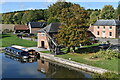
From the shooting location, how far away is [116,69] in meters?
25.1

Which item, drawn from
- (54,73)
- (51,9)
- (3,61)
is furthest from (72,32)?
(51,9)

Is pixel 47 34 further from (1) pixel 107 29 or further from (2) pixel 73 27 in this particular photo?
(1) pixel 107 29

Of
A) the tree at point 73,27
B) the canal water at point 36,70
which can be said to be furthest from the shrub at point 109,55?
the canal water at point 36,70

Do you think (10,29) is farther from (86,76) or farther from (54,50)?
(86,76)

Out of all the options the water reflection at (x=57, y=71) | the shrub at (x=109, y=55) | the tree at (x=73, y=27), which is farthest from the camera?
the tree at (x=73, y=27)

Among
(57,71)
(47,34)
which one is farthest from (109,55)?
(47,34)

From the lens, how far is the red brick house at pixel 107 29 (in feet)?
206

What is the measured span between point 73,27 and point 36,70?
1186cm

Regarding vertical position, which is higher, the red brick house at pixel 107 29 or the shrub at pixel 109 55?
the red brick house at pixel 107 29

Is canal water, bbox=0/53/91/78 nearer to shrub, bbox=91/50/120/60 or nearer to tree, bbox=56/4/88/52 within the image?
tree, bbox=56/4/88/52

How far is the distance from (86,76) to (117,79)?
4.81m

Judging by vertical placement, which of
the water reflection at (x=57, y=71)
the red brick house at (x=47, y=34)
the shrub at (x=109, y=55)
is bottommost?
the water reflection at (x=57, y=71)

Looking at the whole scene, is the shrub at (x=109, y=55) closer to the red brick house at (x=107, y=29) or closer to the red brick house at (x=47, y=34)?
the red brick house at (x=47, y=34)

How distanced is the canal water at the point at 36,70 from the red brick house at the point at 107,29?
37.0 meters
